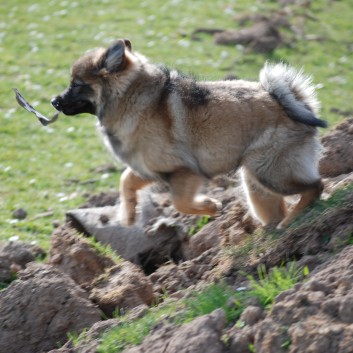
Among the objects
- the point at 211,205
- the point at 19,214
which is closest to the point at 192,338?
the point at 211,205

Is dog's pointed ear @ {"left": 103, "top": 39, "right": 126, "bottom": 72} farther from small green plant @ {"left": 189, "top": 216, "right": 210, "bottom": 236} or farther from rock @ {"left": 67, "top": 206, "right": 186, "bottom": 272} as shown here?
small green plant @ {"left": 189, "top": 216, "right": 210, "bottom": 236}

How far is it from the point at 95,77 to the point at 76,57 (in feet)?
23.0

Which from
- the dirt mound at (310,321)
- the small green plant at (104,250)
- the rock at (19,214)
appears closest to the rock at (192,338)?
the dirt mound at (310,321)

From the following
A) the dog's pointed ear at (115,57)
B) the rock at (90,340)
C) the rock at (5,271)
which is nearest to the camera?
the rock at (90,340)

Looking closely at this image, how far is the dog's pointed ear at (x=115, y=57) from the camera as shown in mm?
7309

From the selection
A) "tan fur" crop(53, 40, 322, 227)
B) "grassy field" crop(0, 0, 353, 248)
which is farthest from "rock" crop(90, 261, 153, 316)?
"grassy field" crop(0, 0, 353, 248)

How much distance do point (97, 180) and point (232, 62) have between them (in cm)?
442

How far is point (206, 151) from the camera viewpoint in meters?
7.18

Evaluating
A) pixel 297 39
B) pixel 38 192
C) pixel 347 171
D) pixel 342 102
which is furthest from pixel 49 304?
pixel 297 39

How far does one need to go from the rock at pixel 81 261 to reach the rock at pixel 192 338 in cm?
202

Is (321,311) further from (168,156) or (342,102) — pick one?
(342,102)

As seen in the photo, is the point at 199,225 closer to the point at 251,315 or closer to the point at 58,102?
the point at 58,102

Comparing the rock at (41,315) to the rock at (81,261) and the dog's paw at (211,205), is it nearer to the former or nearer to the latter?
the rock at (81,261)

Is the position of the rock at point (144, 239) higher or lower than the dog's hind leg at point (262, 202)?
lower
